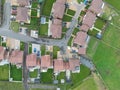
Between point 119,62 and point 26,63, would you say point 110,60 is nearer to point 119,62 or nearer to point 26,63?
point 119,62

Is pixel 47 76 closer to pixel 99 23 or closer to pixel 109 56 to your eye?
pixel 109 56

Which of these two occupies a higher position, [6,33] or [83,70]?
[6,33]

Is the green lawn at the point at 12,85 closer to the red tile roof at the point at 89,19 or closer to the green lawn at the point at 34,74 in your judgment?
the green lawn at the point at 34,74

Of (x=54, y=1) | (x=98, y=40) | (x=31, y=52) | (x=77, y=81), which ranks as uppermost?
(x=54, y=1)

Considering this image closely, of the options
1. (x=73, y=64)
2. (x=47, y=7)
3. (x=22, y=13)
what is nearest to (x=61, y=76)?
(x=73, y=64)

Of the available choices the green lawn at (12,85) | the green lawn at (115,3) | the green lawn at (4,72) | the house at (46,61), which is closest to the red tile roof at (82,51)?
the house at (46,61)

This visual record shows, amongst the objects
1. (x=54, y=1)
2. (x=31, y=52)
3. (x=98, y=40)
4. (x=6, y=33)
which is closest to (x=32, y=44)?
(x=31, y=52)

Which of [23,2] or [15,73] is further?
[15,73]
